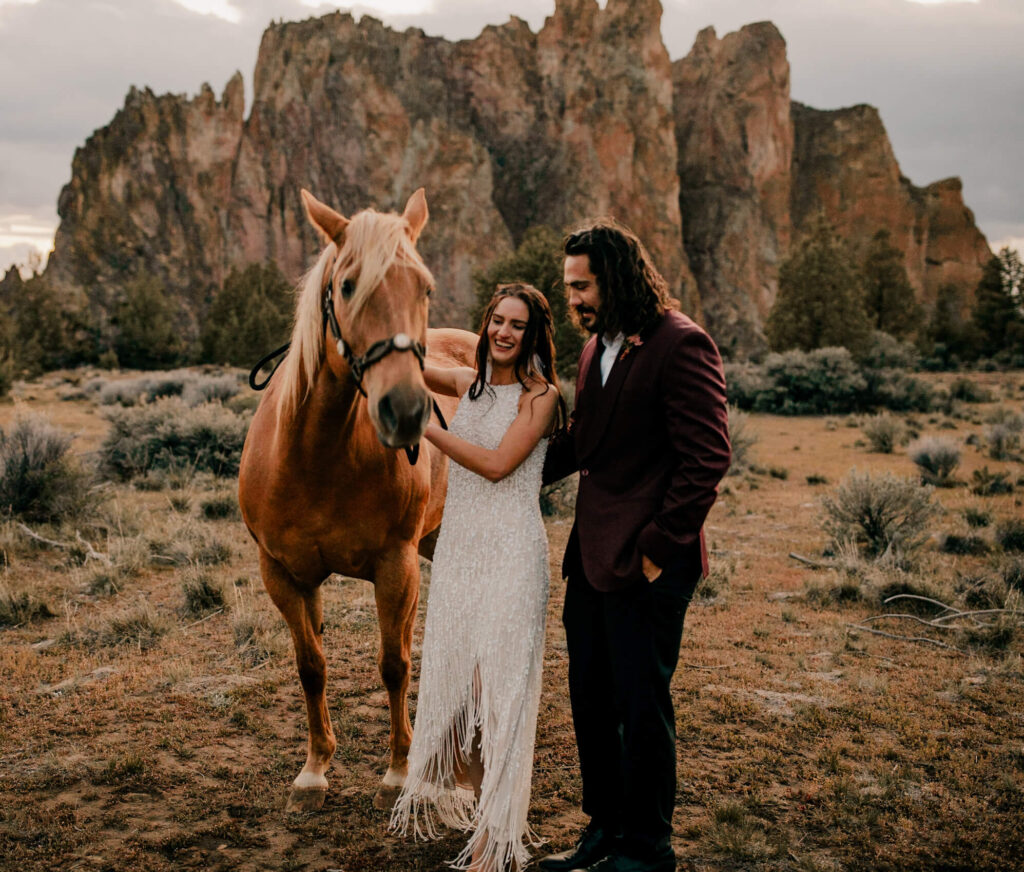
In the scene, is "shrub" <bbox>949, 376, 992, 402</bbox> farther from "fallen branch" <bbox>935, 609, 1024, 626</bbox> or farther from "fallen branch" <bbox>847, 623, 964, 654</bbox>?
"fallen branch" <bbox>847, 623, 964, 654</bbox>

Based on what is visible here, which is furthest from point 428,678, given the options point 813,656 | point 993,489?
point 993,489

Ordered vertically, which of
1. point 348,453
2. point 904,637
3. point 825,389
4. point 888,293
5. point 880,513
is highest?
point 888,293

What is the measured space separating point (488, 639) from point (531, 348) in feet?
3.46

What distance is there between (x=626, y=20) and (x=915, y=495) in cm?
5731

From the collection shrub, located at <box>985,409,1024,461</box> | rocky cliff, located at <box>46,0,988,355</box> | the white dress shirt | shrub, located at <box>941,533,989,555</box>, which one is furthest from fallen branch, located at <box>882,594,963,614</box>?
rocky cliff, located at <box>46,0,988,355</box>

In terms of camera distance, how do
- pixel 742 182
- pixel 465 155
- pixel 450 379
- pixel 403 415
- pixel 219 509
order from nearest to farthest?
pixel 403 415
pixel 450 379
pixel 219 509
pixel 465 155
pixel 742 182

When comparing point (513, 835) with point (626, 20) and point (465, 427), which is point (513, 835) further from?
point (626, 20)

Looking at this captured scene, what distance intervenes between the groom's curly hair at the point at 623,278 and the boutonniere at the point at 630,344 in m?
0.02

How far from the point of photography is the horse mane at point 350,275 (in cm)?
223

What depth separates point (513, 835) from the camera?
2.62 m

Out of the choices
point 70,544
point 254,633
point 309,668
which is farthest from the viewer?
point 70,544

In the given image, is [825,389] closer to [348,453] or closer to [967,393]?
[967,393]

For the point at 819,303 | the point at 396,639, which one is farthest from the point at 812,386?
the point at 396,639

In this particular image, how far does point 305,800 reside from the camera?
331 cm
